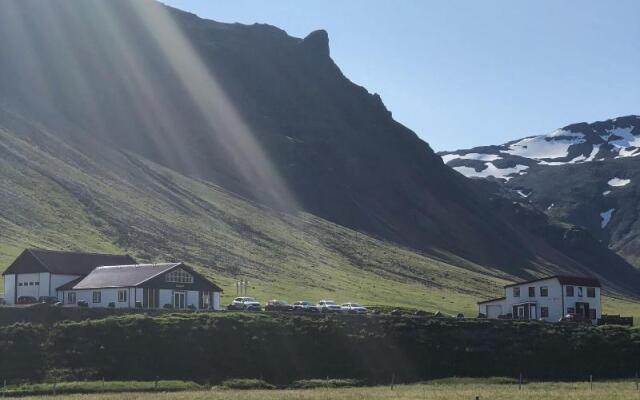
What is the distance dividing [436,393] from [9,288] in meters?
58.0

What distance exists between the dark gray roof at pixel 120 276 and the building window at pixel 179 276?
0.74 metres

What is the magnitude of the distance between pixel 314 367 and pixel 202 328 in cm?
999

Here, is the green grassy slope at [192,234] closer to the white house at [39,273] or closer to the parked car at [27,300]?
the white house at [39,273]

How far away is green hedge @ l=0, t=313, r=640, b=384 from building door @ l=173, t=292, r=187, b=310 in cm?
1744

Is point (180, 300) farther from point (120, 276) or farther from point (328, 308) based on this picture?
point (328, 308)

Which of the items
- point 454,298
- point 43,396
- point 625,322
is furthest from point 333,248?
point 43,396

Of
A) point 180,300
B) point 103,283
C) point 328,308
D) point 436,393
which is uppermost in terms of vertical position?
point 103,283

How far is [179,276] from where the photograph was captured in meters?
93.1

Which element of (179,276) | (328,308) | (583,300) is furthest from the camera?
(583,300)

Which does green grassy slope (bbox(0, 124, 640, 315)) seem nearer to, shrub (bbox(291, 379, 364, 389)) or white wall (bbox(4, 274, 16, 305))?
white wall (bbox(4, 274, 16, 305))

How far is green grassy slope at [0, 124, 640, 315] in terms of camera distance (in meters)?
→ 135

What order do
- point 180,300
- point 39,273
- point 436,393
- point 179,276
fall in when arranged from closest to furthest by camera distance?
point 436,393 → point 180,300 → point 179,276 → point 39,273

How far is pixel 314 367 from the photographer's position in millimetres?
68688

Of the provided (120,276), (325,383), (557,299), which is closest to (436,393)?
(325,383)
